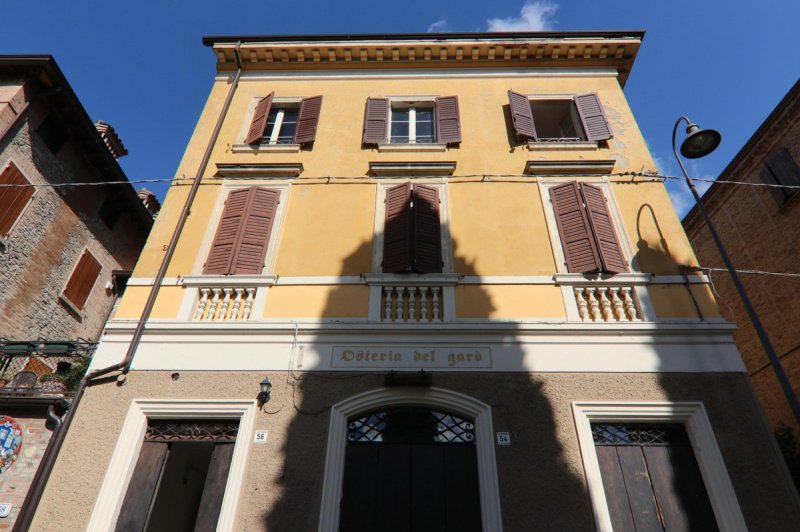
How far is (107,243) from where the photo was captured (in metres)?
14.4

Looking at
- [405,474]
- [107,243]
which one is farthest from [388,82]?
[107,243]

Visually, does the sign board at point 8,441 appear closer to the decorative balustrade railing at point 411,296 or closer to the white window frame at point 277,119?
the decorative balustrade railing at point 411,296

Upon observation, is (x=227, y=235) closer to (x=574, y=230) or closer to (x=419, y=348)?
(x=419, y=348)

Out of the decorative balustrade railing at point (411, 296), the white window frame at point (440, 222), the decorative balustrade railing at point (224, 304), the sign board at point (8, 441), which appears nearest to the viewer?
the sign board at point (8, 441)

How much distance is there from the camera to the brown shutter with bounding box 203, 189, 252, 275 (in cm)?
795

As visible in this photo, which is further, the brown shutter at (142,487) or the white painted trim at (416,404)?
the brown shutter at (142,487)

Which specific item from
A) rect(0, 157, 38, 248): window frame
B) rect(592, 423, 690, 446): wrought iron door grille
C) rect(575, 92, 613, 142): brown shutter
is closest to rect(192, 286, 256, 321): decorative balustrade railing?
rect(592, 423, 690, 446): wrought iron door grille

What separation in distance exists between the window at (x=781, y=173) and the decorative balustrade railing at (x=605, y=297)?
8.73 m

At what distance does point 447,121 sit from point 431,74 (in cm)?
192

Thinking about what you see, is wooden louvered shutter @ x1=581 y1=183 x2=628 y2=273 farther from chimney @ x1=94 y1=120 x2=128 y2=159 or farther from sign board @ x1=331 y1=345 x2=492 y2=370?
chimney @ x1=94 y1=120 x2=128 y2=159

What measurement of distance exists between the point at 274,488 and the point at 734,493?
5375 mm

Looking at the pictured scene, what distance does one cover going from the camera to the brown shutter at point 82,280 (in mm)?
12758

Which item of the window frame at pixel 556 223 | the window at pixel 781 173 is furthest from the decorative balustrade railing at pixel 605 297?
the window at pixel 781 173

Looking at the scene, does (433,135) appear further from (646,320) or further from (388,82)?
(646,320)
